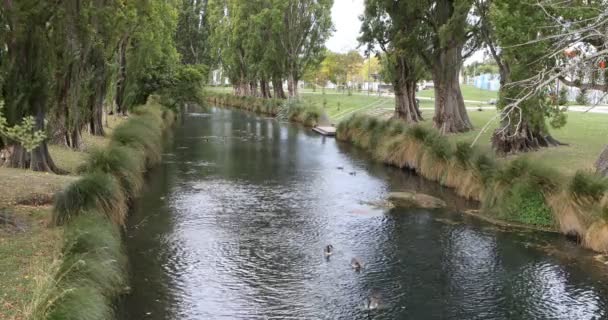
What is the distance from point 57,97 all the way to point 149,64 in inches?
846

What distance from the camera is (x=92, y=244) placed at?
10633 mm

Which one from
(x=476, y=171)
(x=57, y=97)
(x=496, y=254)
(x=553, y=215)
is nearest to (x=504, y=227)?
(x=553, y=215)

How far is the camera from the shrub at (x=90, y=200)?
12508mm

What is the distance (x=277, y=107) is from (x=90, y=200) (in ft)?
148

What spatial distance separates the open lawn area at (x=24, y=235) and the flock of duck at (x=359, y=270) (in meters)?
5.18

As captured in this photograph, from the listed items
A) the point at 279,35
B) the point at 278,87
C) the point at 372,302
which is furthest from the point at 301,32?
the point at 372,302

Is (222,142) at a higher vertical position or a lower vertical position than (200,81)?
lower

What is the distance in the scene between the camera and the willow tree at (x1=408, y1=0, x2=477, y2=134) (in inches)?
975

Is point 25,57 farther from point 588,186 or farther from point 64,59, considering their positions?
point 588,186

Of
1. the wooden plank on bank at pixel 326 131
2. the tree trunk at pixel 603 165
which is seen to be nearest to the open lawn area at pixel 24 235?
the tree trunk at pixel 603 165

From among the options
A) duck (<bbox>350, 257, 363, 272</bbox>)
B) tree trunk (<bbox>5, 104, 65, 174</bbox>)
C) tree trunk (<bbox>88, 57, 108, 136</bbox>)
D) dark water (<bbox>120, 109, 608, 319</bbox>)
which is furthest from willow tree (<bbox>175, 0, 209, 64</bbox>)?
duck (<bbox>350, 257, 363, 272</bbox>)

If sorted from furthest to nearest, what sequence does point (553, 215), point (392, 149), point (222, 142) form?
point (222, 142) < point (392, 149) < point (553, 215)

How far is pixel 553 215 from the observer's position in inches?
622

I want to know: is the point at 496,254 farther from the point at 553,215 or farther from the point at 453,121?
the point at 453,121
